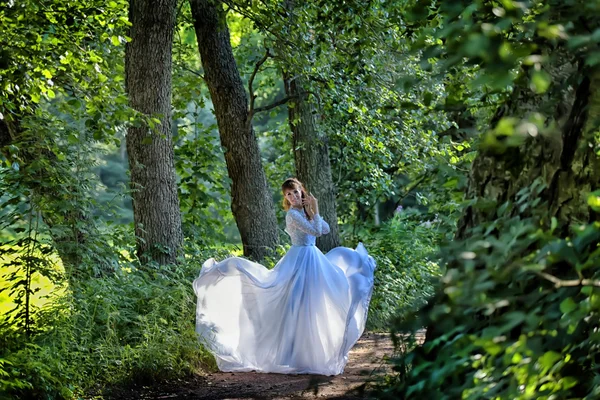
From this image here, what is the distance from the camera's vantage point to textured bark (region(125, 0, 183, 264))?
1119cm

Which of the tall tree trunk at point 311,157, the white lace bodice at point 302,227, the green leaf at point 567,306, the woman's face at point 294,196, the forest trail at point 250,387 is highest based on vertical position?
the tall tree trunk at point 311,157

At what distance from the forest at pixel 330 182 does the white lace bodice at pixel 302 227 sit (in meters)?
1.49

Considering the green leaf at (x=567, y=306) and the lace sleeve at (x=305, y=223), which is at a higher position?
the lace sleeve at (x=305, y=223)

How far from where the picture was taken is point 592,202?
2.64 metres

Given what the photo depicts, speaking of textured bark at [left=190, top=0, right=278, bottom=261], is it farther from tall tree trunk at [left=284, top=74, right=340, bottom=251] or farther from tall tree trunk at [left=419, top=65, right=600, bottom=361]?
tall tree trunk at [left=419, top=65, right=600, bottom=361]

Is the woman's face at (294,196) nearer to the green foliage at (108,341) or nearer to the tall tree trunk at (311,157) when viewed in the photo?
the green foliage at (108,341)

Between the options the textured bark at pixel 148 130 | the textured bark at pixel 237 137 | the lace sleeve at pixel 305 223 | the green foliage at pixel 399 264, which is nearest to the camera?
the lace sleeve at pixel 305 223

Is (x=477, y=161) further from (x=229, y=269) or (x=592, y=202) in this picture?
(x=229, y=269)

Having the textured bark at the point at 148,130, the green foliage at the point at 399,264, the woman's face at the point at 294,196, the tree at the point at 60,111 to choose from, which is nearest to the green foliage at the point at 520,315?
the tree at the point at 60,111

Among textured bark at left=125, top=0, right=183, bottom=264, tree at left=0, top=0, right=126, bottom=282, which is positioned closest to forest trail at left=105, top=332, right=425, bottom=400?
tree at left=0, top=0, right=126, bottom=282

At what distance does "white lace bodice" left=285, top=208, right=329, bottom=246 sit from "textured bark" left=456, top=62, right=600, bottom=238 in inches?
263

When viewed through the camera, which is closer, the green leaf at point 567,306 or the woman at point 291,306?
the green leaf at point 567,306

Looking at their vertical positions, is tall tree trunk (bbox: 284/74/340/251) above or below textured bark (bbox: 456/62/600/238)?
above

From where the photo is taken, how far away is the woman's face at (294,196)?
34.0 feet
